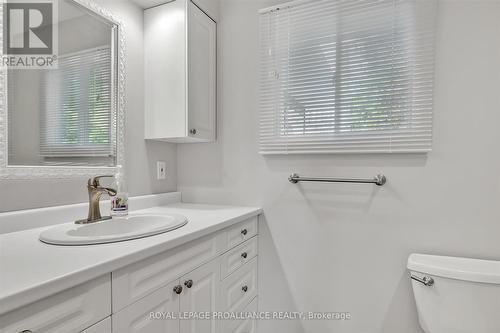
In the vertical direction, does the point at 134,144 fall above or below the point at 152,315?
above

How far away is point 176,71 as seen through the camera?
1.50m

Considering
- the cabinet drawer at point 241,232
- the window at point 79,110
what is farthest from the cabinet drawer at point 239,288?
the window at point 79,110

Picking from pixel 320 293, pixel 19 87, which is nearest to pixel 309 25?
pixel 19 87

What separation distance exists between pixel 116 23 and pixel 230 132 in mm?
827

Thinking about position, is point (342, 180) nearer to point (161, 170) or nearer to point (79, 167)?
point (161, 170)

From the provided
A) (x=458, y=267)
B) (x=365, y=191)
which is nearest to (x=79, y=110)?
(x=365, y=191)

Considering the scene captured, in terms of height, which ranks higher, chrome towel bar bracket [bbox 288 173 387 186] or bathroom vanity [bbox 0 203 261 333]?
chrome towel bar bracket [bbox 288 173 387 186]

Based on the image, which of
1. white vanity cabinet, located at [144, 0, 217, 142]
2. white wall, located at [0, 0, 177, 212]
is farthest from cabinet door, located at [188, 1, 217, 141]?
white wall, located at [0, 0, 177, 212]

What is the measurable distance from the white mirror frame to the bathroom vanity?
0.73 ft

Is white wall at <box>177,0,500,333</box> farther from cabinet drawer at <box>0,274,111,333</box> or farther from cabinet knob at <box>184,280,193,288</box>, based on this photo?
cabinet drawer at <box>0,274,111,333</box>

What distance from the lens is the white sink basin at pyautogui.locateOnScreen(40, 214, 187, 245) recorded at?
2.78ft

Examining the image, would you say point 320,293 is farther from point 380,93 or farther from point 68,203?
point 68,203

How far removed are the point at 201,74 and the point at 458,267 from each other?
155 centimetres

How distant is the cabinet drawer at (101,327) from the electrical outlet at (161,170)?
105 centimetres
